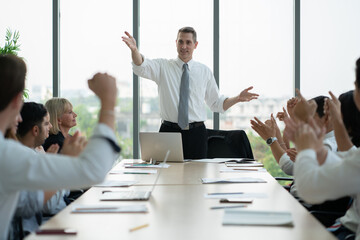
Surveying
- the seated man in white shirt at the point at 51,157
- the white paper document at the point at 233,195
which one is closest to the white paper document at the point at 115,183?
the white paper document at the point at 233,195

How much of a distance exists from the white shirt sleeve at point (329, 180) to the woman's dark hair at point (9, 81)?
1.05 meters

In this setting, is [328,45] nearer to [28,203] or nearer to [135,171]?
[135,171]

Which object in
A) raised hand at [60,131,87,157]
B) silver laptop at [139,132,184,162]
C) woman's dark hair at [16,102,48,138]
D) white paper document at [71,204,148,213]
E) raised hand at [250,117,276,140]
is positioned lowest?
white paper document at [71,204,148,213]

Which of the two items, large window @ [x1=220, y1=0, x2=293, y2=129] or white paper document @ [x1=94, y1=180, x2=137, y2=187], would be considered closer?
white paper document @ [x1=94, y1=180, x2=137, y2=187]

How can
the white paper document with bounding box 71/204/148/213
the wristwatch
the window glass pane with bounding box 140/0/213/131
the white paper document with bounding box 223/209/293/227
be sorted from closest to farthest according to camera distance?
the white paper document with bounding box 223/209/293/227
the white paper document with bounding box 71/204/148/213
the wristwatch
the window glass pane with bounding box 140/0/213/131

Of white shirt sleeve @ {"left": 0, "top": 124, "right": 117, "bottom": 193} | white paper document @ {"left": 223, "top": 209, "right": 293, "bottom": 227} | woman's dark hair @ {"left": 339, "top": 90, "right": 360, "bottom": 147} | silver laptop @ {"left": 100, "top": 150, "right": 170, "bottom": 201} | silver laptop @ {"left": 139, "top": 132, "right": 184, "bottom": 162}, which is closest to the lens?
white shirt sleeve @ {"left": 0, "top": 124, "right": 117, "bottom": 193}

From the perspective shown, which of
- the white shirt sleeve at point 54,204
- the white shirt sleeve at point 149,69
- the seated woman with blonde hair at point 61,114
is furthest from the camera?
the white shirt sleeve at point 149,69

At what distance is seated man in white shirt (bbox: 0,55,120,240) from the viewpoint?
1.54 metres

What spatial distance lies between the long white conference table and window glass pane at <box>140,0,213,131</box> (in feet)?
11.8

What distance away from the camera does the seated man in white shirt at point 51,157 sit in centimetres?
154

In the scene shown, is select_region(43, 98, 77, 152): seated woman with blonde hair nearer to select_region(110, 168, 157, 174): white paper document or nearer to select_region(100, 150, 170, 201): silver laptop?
select_region(110, 168, 157, 174): white paper document

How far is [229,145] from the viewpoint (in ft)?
16.1

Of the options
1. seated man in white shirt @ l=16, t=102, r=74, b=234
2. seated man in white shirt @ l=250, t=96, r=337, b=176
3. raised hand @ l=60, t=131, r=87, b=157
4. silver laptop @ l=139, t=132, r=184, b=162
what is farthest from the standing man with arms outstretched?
raised hand @ l=60, t=131, r=87, b=157

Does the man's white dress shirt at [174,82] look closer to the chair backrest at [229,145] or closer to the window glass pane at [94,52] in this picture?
the chair backrest at [229,145]
